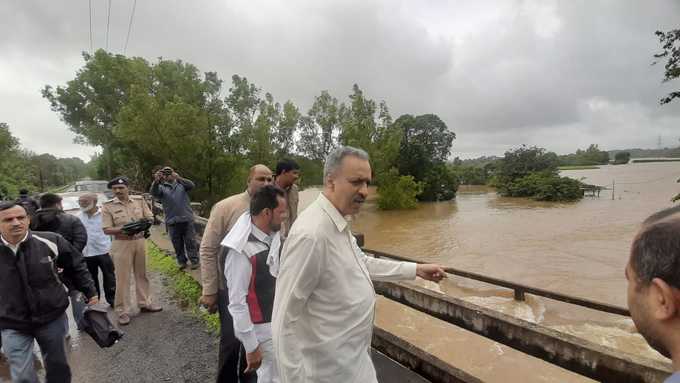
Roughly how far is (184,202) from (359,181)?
5.57 metres

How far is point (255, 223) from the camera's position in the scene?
90.4 inches

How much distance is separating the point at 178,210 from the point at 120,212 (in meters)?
1.63

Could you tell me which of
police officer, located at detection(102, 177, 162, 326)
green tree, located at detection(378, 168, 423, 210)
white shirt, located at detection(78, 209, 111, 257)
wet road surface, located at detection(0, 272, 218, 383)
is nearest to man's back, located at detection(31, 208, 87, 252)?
police officer, located at detection(102, 177, 162, 326)

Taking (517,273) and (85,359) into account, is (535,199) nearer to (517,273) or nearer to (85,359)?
(517,273)

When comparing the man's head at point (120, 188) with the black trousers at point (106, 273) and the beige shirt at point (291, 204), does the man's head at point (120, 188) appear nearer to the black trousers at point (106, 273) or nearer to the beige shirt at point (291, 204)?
the black trousers at point (106, 273)

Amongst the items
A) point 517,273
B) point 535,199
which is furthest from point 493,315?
point 535,199

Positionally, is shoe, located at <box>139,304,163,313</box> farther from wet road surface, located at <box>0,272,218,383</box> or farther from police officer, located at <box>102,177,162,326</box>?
wet road surface, located at <box>0,272,218,383</box>

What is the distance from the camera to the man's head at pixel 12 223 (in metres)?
2.48

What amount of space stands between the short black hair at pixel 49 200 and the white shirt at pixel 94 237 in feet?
1.81

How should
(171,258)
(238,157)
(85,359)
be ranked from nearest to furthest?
(85,359) < (171,258) < (238,157)

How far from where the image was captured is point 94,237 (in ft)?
15.2

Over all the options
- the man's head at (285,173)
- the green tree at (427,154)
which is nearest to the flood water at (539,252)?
the man's head at (285,173)

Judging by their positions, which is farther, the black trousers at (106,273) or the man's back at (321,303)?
the black trousers at (106,273)

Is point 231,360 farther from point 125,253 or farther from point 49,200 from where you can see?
point 49,200
